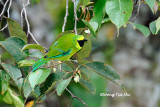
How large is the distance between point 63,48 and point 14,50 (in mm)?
229

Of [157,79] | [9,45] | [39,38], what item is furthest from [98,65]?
[157,79]

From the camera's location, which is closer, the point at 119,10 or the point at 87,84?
the point at 119,10

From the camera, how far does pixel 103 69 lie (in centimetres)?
102

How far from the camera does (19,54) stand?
3.44ft

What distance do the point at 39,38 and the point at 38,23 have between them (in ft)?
0.51

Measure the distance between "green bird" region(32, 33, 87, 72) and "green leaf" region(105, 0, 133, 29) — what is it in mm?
163

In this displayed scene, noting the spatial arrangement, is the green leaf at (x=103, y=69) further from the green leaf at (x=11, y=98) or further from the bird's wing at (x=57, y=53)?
the green leaf at (x=11, y=98)

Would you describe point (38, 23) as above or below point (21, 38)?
below

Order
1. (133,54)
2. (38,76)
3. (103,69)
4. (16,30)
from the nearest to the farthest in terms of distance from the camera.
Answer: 1. (38,76)
2. (103,69)
3. (16,30)
4. (133,54)

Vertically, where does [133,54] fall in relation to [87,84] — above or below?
below

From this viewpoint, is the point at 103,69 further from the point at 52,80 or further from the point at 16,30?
the point at 16,30

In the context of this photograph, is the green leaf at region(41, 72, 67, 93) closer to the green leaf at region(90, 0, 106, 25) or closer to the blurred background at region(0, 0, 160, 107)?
the green leaf at region(90, 0, 106, 25)

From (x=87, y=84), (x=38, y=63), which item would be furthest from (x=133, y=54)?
(x=38, y=63)

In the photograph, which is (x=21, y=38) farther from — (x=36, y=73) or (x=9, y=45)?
(x=36, y=73)
